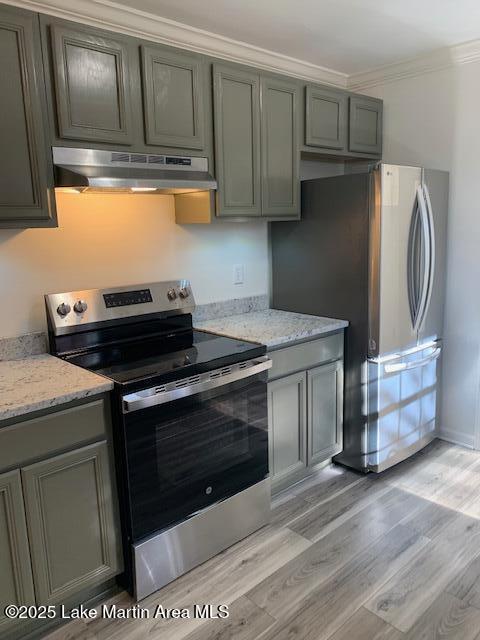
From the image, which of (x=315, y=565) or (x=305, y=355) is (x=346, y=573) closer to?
(x=315, y=565)

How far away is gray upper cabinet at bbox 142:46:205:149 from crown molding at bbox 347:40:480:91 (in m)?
1.51

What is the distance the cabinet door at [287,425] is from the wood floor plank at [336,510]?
0.78 feet

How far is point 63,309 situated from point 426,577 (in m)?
1.94

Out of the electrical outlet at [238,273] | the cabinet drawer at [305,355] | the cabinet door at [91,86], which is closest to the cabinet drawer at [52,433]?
the cabinet drawer at [305,355]

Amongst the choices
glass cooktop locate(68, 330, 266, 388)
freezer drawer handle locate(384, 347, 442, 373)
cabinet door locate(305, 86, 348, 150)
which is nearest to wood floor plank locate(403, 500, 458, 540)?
freezer drawer handle locate(384, 347, 442, 373)

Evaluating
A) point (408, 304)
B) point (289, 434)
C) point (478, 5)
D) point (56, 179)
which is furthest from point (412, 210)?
point (56, 179)

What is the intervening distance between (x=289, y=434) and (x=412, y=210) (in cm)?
139

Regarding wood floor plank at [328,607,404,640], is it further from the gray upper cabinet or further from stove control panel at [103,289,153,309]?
the gray upper cabinet

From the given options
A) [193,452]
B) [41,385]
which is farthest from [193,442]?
[41,385]

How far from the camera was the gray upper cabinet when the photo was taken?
84.9 inches

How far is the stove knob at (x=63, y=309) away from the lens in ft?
7.30

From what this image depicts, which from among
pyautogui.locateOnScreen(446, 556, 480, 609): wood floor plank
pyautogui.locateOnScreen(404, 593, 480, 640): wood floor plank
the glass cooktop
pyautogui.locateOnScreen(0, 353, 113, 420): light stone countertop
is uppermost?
pyautogui.locateOnScreen(0, 353, 113, 420): light stone countertop

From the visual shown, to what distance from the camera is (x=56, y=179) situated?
196 cm

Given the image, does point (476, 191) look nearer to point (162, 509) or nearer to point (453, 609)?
point (453, 609)
